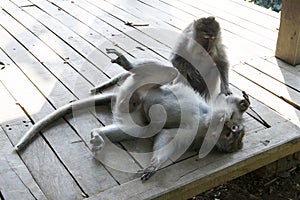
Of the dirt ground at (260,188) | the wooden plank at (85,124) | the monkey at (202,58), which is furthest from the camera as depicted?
the dirt ground at (260,188)

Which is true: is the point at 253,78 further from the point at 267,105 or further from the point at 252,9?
the point at 252,9

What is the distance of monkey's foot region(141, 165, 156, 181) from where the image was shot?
2.14m

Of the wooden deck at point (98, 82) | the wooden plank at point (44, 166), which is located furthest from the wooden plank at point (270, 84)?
the wooden plank at point (44, 166)

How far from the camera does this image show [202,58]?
8.63ft

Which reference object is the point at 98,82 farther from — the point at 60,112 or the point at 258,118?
the point at 258,118

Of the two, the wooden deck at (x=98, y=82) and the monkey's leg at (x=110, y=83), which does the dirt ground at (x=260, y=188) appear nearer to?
the wooden deck at (x=98, y=82)

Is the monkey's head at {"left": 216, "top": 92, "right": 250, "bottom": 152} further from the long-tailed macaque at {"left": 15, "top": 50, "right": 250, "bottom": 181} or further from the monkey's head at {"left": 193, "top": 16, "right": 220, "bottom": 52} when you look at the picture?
the monkey's head at {"left": 193, "top": 16, "right": 220, "bottom": 52}

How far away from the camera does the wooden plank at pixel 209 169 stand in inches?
82.0

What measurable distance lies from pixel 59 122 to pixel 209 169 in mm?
917

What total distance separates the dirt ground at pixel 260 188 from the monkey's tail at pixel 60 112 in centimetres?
81

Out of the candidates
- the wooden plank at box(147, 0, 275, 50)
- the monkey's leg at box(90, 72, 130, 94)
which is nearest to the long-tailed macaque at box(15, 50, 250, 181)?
the monkey's leg at box(90, 72, 130, 94)

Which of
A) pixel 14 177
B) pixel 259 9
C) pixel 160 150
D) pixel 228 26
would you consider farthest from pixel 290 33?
pixel 14 177

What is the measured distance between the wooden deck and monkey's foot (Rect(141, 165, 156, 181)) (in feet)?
0.09

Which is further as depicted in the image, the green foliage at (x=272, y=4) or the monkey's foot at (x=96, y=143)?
the green foliage at (x=272, y=4)
